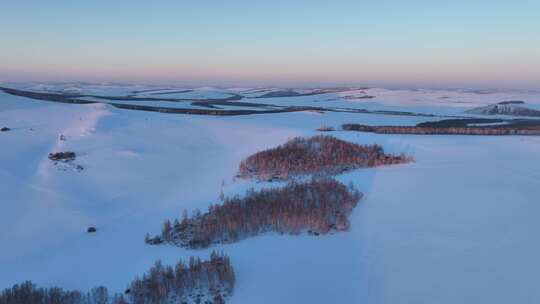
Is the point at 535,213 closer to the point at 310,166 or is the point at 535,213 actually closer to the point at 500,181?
the point at 500,181

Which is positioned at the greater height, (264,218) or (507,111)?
(507,111)

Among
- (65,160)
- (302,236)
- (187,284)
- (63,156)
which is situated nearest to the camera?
(187,284)

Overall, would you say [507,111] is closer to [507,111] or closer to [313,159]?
[507,111]

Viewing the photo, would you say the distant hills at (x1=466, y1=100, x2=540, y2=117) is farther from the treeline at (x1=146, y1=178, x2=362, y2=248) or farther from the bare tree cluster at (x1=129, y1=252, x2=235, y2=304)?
the bare tree cluster at (x1=129, y1=252, x2=235, y2=304)

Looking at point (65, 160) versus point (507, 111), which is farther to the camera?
point (507, 111)

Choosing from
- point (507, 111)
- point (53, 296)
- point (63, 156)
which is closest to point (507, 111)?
point (507, 111)

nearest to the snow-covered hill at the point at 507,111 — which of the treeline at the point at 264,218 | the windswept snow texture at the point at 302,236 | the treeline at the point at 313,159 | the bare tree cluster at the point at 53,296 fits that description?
the windswept snow texture at the point at 302,236

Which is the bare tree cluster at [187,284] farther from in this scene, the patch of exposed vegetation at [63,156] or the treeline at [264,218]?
the patch of exposed vegetation at [63,156]
